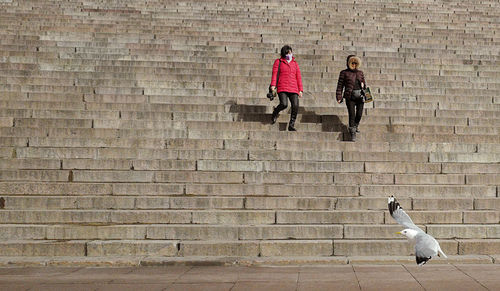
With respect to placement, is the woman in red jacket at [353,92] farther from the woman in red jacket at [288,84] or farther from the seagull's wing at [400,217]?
the seagull's wing at [400,217]

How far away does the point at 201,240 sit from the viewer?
20.9 feet

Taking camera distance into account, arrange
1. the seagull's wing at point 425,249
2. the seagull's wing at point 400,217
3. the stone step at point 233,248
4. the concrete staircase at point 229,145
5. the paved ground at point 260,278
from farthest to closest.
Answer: the concrete staircase at point 229,145 → the stone step at point 233,248 → the paved ground at point 260,278 → the seagull's wing at point 400,217 → the seagull's wing at point 425,249

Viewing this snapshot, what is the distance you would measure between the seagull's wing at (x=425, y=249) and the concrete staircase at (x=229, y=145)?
2.19m

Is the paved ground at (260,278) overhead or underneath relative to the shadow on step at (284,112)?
underneath

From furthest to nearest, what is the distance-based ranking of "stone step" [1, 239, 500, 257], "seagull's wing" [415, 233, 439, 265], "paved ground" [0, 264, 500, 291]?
"stone step" [1, 239, 500, 257], "paved ground" [0, 264, 500, 291], "seagull's wing" [415, 233, 439, 265]

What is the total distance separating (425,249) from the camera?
391 centimetres

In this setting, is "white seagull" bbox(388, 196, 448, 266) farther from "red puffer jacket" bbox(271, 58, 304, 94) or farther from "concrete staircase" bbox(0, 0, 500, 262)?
"red puffer jacket" bbox(271, 58, 304, 94)

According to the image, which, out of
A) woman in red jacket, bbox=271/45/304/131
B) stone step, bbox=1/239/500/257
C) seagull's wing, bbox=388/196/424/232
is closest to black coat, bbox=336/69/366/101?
woman in red jacket, bbox=271/45/304/131

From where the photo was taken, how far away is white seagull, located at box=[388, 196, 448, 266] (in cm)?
388

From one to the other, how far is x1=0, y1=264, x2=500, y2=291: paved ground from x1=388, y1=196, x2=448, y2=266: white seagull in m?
0.86

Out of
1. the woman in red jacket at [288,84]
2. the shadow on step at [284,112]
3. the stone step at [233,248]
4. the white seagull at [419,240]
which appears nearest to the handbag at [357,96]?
the shadow on step at [284,112]

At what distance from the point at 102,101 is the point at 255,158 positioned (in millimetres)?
3381

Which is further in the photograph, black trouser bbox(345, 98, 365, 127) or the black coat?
the black coat

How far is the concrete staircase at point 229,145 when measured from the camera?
643 centimetres
